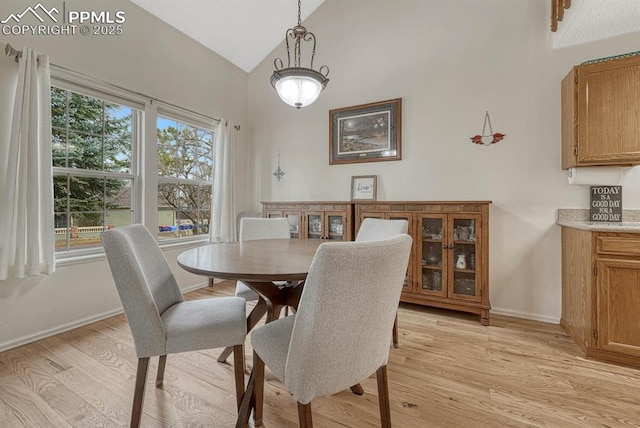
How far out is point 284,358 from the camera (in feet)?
3.53

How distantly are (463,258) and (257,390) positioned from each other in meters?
2.08

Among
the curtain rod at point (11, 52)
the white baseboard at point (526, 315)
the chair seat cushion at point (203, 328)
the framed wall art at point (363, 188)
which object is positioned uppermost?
the curtain rod at point (11, 52)

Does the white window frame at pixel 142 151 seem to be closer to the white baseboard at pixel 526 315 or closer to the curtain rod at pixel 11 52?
the curtain rod at pixel 11 52

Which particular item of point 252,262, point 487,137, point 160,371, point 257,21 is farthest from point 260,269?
point 257,21

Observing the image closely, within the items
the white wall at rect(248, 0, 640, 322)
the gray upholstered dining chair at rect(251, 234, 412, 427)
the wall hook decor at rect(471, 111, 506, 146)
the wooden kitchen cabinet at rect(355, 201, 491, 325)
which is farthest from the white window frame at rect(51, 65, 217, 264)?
the wall hook decor at rect(471, 111, 506, 146)

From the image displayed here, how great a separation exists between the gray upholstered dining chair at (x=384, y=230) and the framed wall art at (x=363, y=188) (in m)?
1.07

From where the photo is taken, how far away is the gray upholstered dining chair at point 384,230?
6.61 ft

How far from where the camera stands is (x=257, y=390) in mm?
1322

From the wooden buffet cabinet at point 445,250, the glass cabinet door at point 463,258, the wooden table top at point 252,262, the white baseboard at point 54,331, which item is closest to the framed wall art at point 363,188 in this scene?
the wooden buffet cabinet at point 445,250

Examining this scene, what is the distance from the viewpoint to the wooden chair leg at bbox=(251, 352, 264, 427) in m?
1.31

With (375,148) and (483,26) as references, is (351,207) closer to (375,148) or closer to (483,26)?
(375,148)

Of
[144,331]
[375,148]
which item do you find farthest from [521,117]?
[144,331]

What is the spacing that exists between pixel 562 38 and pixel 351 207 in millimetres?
2315

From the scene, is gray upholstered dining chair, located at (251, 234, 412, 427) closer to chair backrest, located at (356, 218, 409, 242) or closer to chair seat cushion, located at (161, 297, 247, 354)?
chair seat cushion, located at (161, 297, 247, 354)
